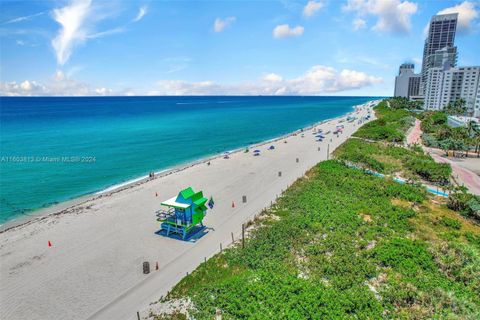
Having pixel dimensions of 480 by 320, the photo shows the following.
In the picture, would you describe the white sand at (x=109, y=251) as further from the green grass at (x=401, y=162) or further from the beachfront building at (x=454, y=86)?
the beachfront building at (x=454, y=86)

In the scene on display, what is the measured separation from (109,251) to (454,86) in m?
166

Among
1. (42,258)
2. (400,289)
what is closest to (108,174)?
(42,258)

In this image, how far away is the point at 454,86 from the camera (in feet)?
436

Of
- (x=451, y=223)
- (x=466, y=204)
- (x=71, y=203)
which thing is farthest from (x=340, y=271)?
(x=71, y=203)

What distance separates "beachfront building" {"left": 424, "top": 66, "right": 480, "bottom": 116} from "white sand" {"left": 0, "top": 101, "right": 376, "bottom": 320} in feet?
428

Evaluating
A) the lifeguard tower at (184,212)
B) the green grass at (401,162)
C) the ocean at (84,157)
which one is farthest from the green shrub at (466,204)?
the ocean at (84,157)

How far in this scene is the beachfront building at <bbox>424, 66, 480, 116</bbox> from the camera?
125 m

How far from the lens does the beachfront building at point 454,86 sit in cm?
12480

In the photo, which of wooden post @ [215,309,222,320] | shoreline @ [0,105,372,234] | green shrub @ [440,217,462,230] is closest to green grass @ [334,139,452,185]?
green shrub @ [440,217,462,230]

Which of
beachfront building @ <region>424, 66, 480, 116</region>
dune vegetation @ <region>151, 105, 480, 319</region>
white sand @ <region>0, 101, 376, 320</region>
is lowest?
white sand @ <region>0, 101, 376, 320</region>

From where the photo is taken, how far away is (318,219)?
85.3ft

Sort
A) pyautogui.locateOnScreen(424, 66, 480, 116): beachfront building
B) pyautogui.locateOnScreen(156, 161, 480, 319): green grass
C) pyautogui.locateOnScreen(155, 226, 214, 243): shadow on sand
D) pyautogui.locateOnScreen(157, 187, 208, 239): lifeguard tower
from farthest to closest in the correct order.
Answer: pyautogui.locateOnScreen(424, 66, 480, 116): beachfront building
pyautogui.locateOnScreen(155, 226, 214, 243): shadow on sand
pyautogui.locateOnScreen(157, 187, 208, 239): lifeguard tower
pyautogui.locateOnScreen(156, 161, 480, 319): green grass

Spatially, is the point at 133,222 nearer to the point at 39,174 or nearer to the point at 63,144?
the point at 39,174

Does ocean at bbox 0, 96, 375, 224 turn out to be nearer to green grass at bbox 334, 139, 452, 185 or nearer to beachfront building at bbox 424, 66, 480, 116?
green grass at bbox 334, 139, 452, 185
